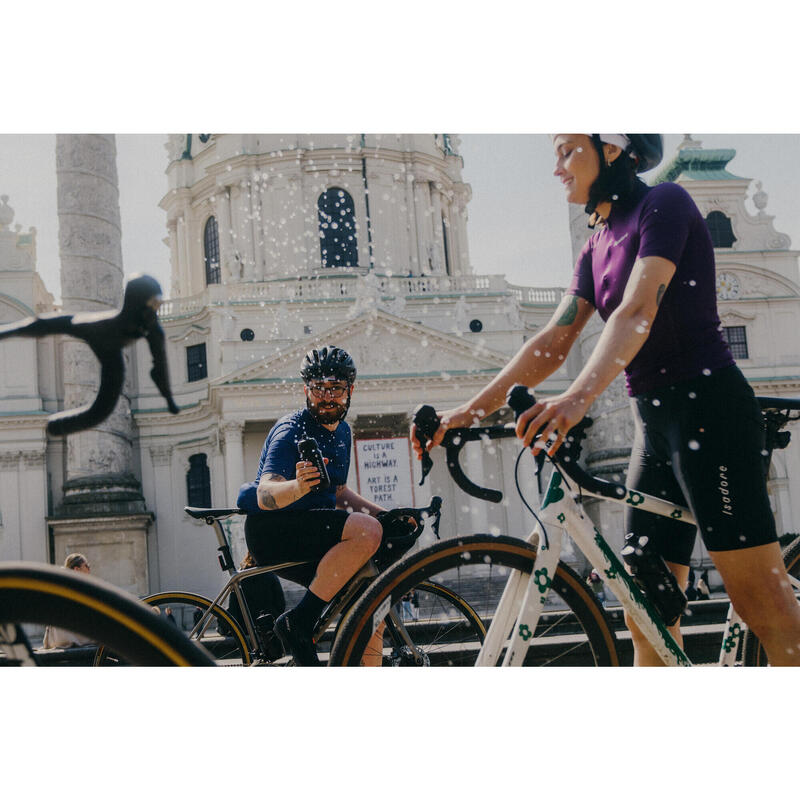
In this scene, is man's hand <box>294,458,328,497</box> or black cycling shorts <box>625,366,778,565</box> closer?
black cycling shorts <box>625,366,778,565</box>

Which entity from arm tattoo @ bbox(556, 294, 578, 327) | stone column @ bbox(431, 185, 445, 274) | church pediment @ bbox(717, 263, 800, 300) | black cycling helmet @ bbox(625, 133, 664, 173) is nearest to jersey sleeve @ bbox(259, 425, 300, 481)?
arm tattoo @ bbox(556, 294, 578, 327)

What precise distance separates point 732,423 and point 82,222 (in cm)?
777

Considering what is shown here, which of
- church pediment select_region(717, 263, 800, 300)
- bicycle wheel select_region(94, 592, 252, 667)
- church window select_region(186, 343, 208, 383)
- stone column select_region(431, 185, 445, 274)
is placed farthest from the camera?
stone column select_region(431, 185, 445, 274)

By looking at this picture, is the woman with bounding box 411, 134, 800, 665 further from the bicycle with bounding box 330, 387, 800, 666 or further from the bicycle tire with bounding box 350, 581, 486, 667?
the bicycle tire with bounding box 350, 581, 486, 667

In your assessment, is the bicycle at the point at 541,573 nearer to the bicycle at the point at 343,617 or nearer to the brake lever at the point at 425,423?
the brake lever at the point at 425,423

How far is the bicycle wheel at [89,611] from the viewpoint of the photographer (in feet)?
5.28

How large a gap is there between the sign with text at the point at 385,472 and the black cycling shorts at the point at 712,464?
2993 millimetres

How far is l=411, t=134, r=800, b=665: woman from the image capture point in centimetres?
246

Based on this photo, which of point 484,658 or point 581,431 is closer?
point 484,658

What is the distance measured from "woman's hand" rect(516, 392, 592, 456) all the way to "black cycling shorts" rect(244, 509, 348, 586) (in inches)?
42.1

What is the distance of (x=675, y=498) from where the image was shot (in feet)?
8.64

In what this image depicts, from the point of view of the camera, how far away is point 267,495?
3.13 meters
